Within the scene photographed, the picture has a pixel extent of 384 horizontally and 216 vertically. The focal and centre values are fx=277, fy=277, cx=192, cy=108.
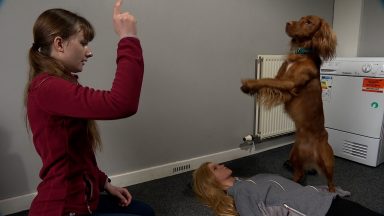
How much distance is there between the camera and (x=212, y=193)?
162 centimetres

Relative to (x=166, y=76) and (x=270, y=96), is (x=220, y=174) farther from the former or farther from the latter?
(x=166, y=76)

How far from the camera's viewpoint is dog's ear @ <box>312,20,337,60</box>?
1.78 m

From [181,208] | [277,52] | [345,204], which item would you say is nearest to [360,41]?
[277,52]

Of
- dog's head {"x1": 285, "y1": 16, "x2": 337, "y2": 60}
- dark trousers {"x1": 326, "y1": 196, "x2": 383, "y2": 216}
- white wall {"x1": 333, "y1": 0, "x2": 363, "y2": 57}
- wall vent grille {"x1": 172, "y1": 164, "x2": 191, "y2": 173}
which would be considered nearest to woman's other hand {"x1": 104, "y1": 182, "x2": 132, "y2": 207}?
dark trousers {"x1": 326, "y1": 196, "x2": 383, "y2": 216}

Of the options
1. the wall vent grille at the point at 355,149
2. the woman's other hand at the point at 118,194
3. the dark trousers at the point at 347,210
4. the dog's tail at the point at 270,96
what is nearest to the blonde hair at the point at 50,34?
the woman's other hand at the point at 118,194

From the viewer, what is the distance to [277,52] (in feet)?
9.56

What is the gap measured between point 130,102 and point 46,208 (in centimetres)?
46

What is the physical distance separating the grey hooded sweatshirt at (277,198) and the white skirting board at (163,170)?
96 centimetres

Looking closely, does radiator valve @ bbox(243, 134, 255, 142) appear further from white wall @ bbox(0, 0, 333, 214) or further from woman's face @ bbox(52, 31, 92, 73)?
woman's face @ bbox(52, 31, 92, 73)

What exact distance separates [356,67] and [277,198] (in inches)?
73.3

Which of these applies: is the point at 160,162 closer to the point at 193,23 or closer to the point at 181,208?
the point at 181,208

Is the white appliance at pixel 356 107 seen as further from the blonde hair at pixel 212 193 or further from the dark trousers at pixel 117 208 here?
the dark trousers at pixel 117 208

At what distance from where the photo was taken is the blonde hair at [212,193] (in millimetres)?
1510

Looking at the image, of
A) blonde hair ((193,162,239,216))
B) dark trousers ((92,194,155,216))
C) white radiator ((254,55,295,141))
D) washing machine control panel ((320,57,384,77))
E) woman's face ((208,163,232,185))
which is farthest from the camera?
white radiator ((254,55,295,141))
